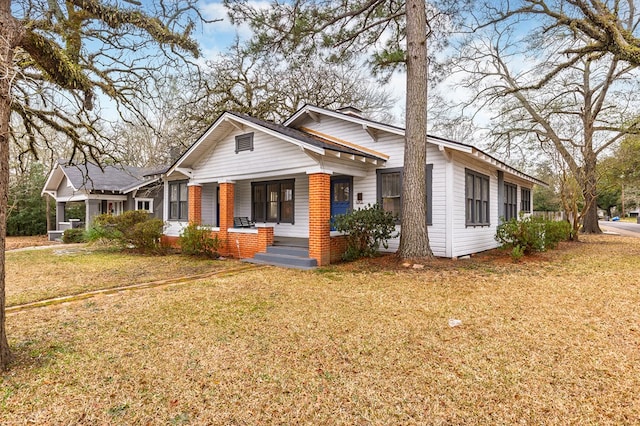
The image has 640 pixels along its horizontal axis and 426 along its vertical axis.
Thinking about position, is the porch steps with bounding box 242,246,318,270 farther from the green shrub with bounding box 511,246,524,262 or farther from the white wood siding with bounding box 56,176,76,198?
the white wood siding with bounding box 56,176,76,198

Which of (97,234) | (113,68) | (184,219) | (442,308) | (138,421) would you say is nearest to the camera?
(138,421)

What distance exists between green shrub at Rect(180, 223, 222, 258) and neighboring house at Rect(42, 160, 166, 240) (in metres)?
8.18

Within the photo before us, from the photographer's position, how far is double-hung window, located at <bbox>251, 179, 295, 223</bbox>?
1295cm

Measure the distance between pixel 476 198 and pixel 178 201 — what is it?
38.4 feet

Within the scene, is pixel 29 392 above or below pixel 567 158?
below

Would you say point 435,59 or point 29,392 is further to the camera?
point 435,59

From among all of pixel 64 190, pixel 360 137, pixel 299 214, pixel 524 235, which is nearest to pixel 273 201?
pixel 299 214

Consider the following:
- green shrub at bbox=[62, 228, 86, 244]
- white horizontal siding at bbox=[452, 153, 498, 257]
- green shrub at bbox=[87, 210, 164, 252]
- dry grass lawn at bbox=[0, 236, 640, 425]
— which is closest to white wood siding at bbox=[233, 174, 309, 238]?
green shrub at bbox=[87, 210, 164, 252]

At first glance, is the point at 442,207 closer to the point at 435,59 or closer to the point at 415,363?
the point at 435,59

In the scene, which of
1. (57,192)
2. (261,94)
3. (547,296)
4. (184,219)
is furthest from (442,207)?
(57,192)

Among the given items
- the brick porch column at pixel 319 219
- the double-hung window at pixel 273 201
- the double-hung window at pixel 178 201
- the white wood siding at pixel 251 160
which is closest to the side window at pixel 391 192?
the brick porch column at pixel 319 219

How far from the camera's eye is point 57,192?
20.7 meters

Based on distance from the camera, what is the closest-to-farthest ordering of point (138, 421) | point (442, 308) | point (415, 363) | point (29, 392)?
1. point (138, 421)
2. point (29, 392)
3. point (415, 363)
4. point (442, 308)

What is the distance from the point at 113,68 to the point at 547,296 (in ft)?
34.3
